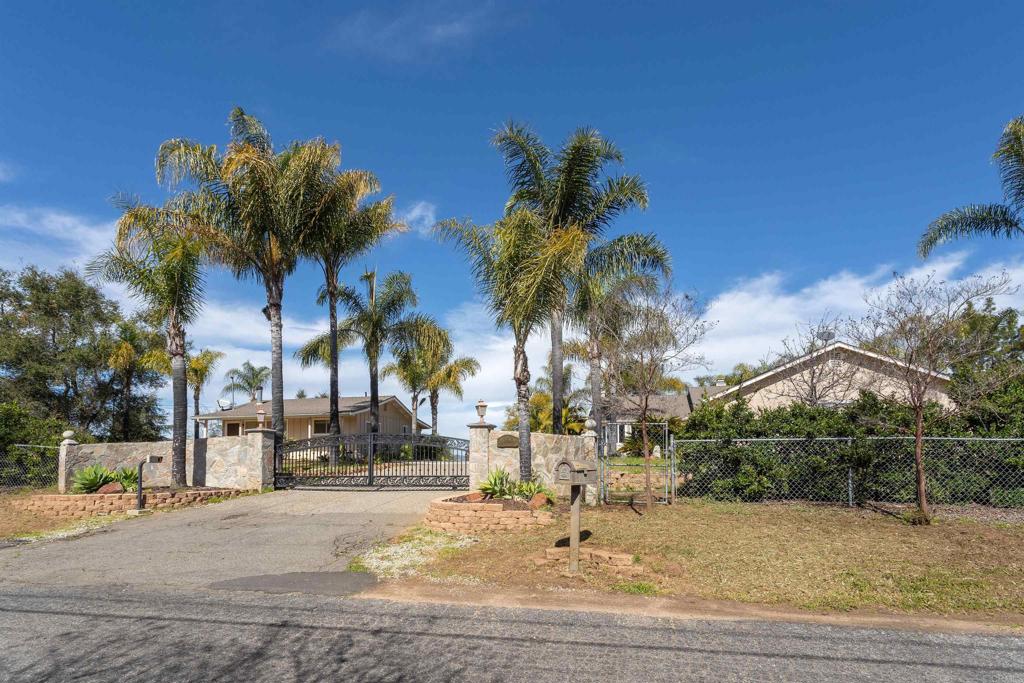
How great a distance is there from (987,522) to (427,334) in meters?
19.5

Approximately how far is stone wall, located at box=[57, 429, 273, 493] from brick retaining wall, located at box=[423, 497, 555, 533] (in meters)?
7.38

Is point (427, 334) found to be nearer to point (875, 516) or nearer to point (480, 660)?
point (875, 516)

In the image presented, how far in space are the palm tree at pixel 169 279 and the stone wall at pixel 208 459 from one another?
105cm

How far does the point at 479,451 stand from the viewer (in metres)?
12.9

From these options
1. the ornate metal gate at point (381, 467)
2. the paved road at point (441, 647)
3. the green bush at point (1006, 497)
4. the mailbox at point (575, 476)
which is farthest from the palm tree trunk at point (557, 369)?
the paved road at point (441, 647)

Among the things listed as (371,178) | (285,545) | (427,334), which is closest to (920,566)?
(285,545)

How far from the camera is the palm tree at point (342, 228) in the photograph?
1734 cm

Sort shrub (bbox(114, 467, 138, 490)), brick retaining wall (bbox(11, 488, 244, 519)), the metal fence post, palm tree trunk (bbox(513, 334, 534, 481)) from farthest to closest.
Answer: the metal fence post
shrub (bbox(114, 467, 138, 490))
brick retaining wall (bbox(11, 488, 244, 519))
palm tree trunk (bbox(513, 334, 534, 481))

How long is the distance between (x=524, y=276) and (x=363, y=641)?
23.5 ft

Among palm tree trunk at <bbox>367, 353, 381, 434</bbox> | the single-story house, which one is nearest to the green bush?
the single-story house

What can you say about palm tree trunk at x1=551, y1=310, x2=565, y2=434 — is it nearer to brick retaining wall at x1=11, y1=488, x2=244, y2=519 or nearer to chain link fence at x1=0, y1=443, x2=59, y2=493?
brick retaining wall at x1=11, y1=488, x2=244, y2=519

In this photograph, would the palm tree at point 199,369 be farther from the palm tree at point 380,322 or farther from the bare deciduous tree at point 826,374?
the bare deciduous tree at point 826,374

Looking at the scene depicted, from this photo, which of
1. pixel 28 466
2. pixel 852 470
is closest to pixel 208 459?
pixel 28 466

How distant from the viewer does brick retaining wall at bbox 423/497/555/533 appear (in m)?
9.33
